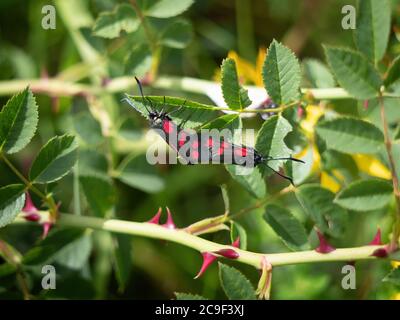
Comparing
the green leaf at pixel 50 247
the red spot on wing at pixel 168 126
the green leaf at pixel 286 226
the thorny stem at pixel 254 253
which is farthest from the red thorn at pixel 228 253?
the green leaf at pixel 50 247

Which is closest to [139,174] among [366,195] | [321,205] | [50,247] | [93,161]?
[93,161]

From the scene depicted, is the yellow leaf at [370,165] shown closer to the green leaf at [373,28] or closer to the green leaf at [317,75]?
the green leaf at [317,75]

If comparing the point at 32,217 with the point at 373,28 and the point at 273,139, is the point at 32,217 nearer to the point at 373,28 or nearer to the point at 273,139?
the point at 273,139

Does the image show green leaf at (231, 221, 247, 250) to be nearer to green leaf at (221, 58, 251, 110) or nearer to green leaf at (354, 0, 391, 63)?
green leaf at (221, 58, 251, 110)

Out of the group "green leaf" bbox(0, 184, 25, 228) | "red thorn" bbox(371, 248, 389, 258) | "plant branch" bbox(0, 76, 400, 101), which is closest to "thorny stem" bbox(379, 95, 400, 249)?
"red thorn" bbox(371, 248, 389, 258)

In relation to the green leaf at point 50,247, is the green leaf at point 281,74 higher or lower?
higher

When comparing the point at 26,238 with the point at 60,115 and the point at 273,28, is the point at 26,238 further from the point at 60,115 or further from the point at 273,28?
the point at 273,28
